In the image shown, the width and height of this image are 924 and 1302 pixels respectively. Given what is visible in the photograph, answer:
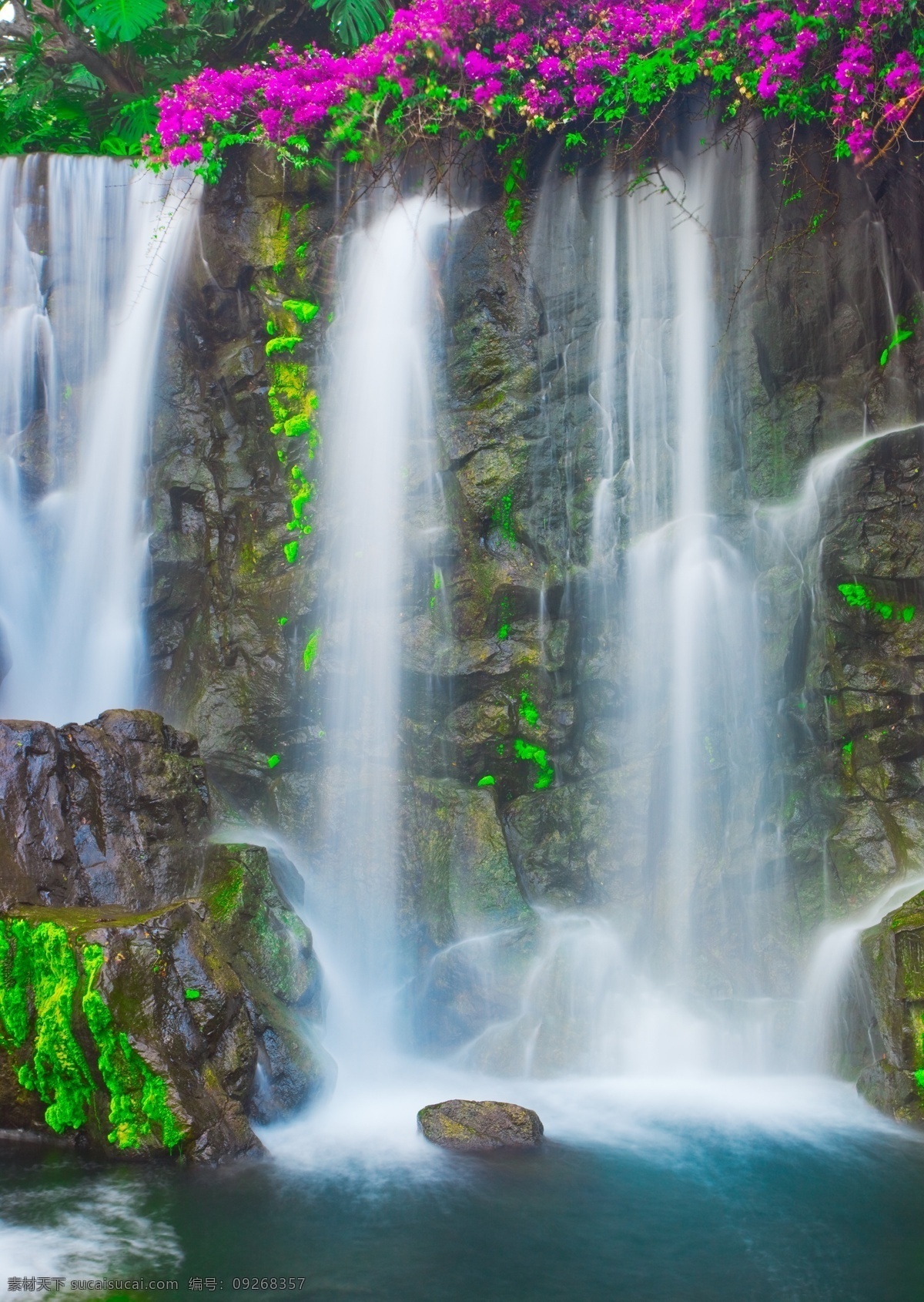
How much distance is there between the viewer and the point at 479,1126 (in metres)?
6.46

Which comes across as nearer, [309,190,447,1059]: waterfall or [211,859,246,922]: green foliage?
[211,859,246,922]: green foliage

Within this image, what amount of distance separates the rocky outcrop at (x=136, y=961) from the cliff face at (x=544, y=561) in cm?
190

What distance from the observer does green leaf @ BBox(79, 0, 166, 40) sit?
35.9 ft

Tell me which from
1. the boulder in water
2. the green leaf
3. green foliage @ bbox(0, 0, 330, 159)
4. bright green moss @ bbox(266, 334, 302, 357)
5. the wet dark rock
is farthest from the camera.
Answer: green foliage @ bbox(0, 0, 330, 159)

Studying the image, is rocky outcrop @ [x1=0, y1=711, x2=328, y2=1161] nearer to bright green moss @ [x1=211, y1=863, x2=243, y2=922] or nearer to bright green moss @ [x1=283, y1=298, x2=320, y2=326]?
bright green moss @ [x1=211, y1=863, x2=243, y2=922]

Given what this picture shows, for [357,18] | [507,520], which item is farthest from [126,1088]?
[357,18]

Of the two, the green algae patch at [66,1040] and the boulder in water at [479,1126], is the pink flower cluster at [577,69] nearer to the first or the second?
the green algae patch at [66,1040]

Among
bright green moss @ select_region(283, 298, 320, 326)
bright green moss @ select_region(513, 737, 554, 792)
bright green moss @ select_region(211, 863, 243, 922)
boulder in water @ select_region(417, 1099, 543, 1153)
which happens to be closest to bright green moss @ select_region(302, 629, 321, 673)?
bright green moss @ select_region(513, 737, 554, 792)

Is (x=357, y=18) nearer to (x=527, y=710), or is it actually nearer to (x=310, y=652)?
(x=310, y=652)

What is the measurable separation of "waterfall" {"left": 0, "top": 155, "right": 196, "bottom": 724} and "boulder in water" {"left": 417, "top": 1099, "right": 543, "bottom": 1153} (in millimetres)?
5255

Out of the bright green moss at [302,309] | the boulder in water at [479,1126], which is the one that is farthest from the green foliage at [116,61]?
the boulder in water at [479,1126]

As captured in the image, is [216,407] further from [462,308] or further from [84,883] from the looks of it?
[84,883]

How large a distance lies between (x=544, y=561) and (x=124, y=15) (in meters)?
7.43

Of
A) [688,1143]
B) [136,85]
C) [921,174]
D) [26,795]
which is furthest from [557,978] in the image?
[136,85]
